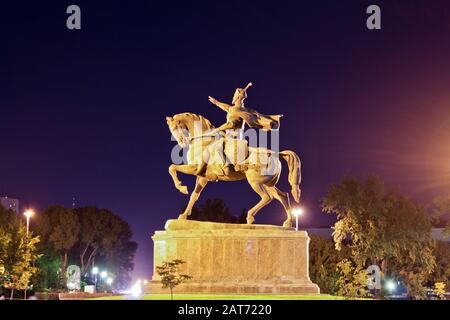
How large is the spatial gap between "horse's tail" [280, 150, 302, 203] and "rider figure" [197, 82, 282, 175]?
1.10 metres

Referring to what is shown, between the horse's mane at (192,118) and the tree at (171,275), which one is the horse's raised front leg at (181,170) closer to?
the horse's mane at (192,118)

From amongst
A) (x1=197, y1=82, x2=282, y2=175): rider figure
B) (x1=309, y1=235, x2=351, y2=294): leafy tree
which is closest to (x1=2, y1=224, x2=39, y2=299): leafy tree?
(x1=197, y1=82, x2=282, y2=175): rider figure

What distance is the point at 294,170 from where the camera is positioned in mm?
27719

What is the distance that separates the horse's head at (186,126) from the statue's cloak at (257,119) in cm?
127

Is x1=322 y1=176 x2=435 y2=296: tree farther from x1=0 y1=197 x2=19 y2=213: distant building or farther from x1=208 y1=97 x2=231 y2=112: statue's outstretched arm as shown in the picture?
x1=0 y1=197 x2=19 y2=213: distant building

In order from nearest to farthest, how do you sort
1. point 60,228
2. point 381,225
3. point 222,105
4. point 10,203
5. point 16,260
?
point 222,105, point 16,260, point 381,225, point 60,228, point 10,203

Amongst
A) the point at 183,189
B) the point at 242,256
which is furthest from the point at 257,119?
the point at 242,256

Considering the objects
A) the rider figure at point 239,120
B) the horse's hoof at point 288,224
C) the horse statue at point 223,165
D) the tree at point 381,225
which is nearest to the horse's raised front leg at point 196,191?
the horse statue at point 223,165

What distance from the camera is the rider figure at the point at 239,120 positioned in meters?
27.4

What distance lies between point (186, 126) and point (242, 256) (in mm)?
5231

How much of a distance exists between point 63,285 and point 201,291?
151 ft

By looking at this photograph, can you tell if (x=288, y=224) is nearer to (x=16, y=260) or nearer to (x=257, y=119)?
(x=257, y=119)
